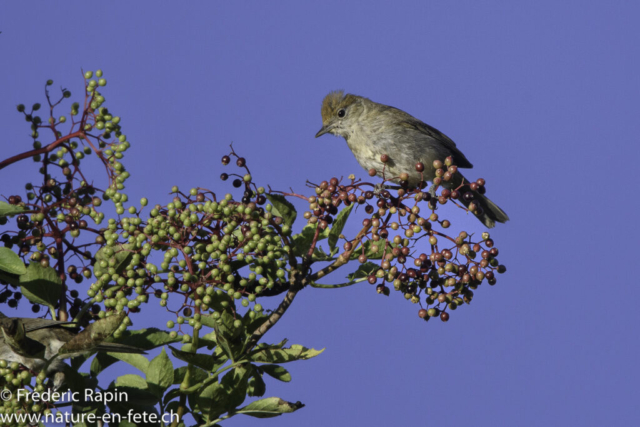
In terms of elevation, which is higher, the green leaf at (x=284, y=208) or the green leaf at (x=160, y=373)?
the green leaf at (x=284, y=208)

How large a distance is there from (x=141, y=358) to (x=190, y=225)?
0.84m

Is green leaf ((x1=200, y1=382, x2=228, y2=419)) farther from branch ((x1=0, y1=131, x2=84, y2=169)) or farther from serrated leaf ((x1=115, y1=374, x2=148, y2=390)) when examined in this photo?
branch ((x1=0, y1=131, x2=84, y2=169))

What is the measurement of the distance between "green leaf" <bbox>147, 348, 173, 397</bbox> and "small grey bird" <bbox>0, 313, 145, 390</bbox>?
1.26ft

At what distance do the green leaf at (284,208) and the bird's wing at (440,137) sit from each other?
13.5ft

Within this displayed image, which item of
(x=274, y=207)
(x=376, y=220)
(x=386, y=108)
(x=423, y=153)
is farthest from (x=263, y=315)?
(x=386, y=108)

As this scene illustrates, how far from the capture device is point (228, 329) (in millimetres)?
3443

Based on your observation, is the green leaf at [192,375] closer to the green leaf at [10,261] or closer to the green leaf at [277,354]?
the green leaf at [277,354]

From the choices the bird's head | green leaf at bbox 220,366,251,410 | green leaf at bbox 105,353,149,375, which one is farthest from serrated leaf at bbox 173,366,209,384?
the bird's head

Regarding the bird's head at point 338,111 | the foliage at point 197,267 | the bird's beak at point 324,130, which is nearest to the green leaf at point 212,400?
the foliage at point 197,267

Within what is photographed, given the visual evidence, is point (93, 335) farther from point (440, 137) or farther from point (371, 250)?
point (440, 137)

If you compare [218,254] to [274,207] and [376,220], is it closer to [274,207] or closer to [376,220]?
[274,207]

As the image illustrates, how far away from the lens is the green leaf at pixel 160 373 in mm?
3576

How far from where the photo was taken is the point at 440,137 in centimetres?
795

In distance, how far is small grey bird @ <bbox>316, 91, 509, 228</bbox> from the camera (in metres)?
7.15
